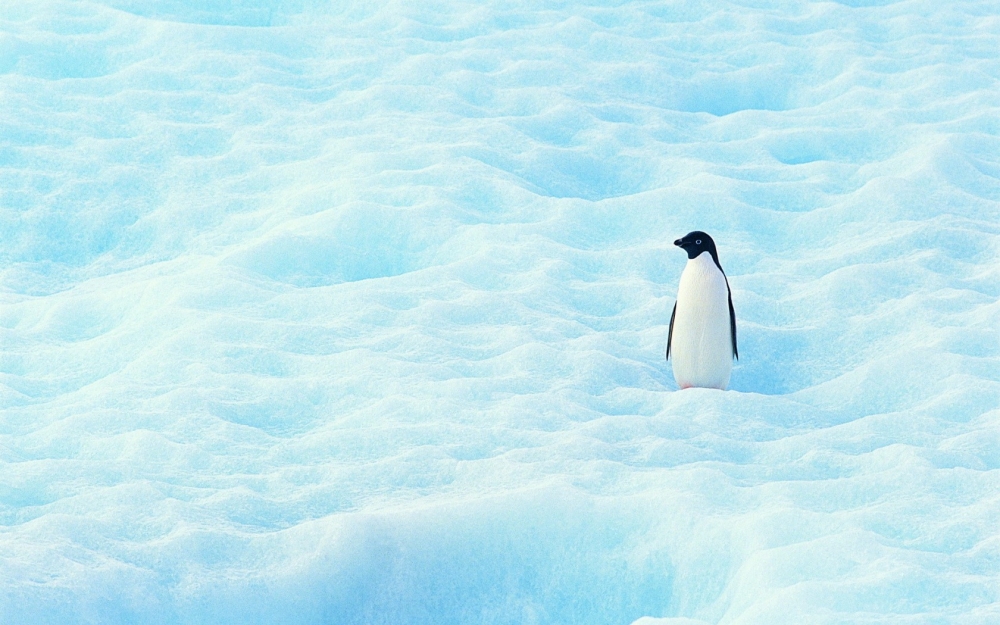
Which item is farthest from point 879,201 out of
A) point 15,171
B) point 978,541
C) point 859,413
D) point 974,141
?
point 15,171

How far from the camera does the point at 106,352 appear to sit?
4.46 metres

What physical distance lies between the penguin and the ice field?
160 millimetres

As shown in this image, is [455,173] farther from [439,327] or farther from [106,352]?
[106,352]

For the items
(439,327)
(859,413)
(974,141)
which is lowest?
(859,413)

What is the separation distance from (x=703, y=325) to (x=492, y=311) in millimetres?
986

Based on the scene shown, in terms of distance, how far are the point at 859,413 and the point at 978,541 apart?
97 centimetres

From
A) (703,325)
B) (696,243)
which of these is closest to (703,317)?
(703,325)

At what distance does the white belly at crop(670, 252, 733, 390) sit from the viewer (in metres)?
4.05

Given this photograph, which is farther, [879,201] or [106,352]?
[879,201]

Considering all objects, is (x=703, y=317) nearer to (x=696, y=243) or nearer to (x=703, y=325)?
(x=703, y=325)

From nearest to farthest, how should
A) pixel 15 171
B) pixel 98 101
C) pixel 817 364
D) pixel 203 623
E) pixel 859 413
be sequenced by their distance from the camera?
pixel 203 623 < pixel 859 413 < pixel 817 364 < pixel 15 171 < pixel 98 101

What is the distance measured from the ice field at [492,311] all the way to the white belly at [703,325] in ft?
0.51

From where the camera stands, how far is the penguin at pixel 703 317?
405cm

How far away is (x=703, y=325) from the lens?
4.05 meters
